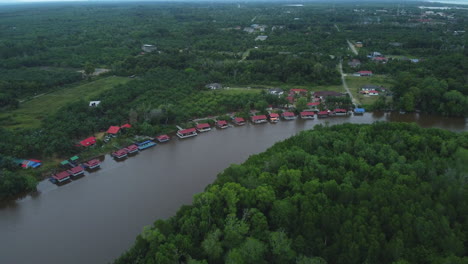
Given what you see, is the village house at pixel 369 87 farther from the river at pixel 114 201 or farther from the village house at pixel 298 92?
the river at pixel 114 201

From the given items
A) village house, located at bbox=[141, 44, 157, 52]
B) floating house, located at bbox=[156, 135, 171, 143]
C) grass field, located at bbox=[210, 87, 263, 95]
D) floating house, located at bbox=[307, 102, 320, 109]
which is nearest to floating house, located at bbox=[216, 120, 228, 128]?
floating house, located at bbox=[156, 135, 171, 143]

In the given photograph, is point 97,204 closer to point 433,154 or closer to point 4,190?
point 4,190

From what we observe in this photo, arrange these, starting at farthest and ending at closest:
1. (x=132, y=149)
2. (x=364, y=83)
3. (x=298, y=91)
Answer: (x=364, y=83)
(x=298, y=91)
(x=132, y=149)

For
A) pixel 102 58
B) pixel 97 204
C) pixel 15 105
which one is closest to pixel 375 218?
pixel 97 204

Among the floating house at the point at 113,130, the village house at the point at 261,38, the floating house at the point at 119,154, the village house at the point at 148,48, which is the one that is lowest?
the floating house at the point at 119,154

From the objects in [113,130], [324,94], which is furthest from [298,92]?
[113,130]

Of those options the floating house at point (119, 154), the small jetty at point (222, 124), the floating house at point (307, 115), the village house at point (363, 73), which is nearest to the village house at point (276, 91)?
the floating house at point (307, 115)

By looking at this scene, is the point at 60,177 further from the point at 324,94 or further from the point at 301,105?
the point at 324,94
